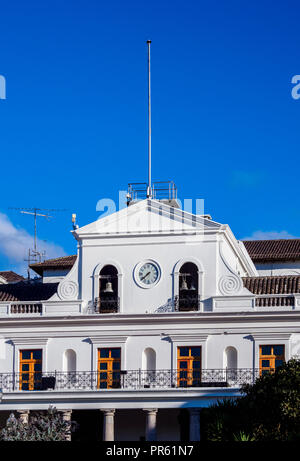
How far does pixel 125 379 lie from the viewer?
48.1 meters

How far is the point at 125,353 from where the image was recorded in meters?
48.8

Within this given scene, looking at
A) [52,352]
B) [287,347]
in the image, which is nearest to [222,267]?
[287,347]

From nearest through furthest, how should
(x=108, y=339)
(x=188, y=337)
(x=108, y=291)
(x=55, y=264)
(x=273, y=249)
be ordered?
(x=188, y=337)
(x=108, y=339)
(x=108, y=291)
(x=55, y=264)
(x=273, y=249)

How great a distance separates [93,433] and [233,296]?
29.3 ft

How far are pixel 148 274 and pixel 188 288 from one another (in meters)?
1.89

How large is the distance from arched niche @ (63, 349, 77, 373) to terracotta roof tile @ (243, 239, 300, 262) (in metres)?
16.4

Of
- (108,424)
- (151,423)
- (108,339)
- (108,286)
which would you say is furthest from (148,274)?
(108,424)

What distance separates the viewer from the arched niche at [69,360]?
163 ft

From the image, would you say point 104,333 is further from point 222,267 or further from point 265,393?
point 265,393

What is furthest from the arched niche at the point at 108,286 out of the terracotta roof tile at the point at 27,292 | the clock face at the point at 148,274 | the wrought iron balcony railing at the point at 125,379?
the terracotta roof tile at the point at 27,292

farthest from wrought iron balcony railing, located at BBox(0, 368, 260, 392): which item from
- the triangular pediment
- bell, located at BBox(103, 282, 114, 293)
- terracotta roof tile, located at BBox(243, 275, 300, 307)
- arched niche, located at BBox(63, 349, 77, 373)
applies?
the triangular pediment

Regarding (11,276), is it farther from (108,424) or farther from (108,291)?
(108,424)

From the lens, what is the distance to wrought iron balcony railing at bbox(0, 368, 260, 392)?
155 feet

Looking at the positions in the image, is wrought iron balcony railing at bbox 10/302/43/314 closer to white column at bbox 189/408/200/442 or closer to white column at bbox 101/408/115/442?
white column at bbox 101/408/115/442
